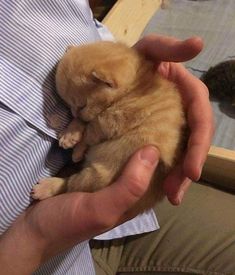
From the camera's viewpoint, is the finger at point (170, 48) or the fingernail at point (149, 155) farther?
the finger at point (170, 48)

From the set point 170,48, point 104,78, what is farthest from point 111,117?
point 170,48

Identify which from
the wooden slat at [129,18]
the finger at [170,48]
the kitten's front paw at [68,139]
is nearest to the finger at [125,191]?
the kitten's front paw at [68,139]

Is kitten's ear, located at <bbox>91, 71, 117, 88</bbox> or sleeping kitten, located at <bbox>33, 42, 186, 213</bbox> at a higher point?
kitten's ear, located at <bbox>91, 71, 117, 88</bbox>

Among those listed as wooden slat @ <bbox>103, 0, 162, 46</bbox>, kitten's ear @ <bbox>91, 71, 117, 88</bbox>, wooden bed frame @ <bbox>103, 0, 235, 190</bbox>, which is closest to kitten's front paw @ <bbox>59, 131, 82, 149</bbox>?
kitten's ear @ <bbox>91, 71, 117, 88</bbox>

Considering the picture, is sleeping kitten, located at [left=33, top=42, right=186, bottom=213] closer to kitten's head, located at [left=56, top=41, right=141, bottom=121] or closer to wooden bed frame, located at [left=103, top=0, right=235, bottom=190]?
kitten's head, located at [left=56, top=41, right=141, bottom=121]

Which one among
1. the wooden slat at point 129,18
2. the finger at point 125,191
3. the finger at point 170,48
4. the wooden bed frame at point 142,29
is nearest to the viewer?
the finger at point 125,191

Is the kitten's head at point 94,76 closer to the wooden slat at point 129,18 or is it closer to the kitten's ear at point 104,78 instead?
the kitten's ear at point 104,78
